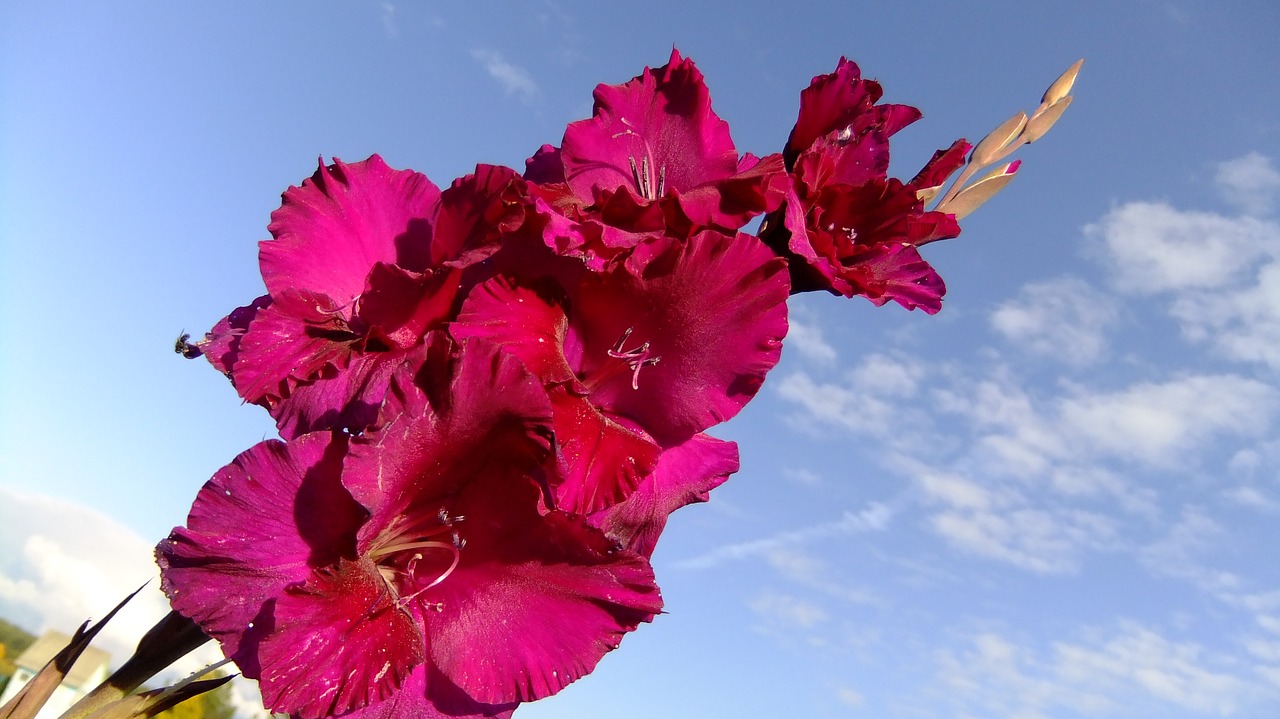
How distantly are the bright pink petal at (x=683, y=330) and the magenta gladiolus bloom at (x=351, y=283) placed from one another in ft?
0.56

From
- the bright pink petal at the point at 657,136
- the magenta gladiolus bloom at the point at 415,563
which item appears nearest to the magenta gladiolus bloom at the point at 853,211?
A: the bright pink petal at the point at 657,136

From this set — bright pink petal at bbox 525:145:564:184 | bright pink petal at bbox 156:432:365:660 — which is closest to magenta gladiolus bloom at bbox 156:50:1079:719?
bright pink petal at bbox 156:432:365:660

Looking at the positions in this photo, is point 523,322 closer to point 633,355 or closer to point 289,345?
point 633,355

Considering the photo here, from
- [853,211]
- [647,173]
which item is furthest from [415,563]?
[853,211]

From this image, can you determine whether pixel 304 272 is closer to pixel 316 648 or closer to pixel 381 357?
pixel 381 357

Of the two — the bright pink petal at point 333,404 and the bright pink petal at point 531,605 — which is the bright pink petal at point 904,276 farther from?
the bright pink petal at point 333,404

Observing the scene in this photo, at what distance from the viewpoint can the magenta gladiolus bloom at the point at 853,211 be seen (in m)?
1.29

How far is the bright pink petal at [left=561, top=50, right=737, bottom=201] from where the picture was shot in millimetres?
1340

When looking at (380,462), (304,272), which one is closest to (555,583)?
(380,462)

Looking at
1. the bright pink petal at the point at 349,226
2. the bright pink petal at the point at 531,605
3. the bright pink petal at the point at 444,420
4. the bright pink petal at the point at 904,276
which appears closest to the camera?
the bright pink petal at the point at 444,420

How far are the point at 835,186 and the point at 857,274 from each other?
151 mm

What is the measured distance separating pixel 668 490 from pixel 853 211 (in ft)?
1.68

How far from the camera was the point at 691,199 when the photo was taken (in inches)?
49.4

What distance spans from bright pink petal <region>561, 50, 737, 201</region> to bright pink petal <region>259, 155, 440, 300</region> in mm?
251
